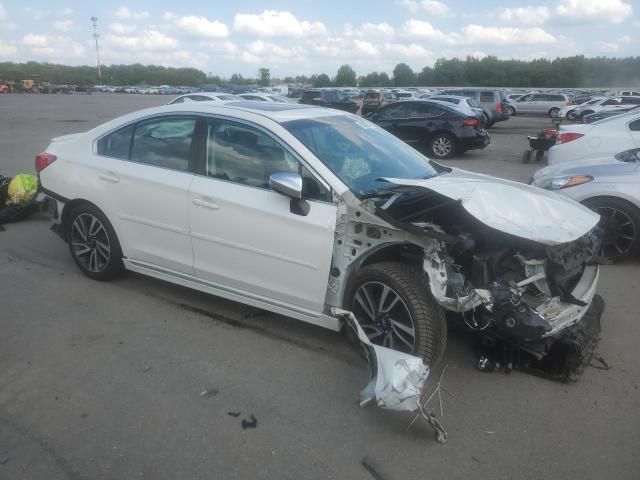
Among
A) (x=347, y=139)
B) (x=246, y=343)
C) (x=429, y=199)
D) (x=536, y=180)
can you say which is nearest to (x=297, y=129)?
(x=347, y=139)

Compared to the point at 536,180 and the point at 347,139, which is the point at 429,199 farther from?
the point at 536,180

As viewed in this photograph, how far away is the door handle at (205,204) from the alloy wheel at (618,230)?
3.89m

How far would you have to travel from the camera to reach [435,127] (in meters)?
14.2

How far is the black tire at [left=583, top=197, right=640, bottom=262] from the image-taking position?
5242mm

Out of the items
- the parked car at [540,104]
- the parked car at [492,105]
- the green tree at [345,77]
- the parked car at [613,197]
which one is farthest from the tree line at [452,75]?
the parked car at [613,197]

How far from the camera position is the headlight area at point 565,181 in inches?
217

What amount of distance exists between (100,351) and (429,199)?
2523 millimetres

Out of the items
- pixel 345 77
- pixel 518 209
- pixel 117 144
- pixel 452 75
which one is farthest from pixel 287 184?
pixel 345 77

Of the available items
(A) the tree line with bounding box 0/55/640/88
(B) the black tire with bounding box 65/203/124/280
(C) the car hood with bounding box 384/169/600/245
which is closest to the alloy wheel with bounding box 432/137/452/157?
(C) the car hood with bounding box 384/169/600/245

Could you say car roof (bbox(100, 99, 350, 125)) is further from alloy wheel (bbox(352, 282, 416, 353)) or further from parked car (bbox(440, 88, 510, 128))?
parked car (bbox(440, 88, 510, 128))

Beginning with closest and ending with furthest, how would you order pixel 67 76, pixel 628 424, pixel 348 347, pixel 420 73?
1. pixel 628 424
2. pixel 348 347
3. pixel 420 73
4. pixel 67 76

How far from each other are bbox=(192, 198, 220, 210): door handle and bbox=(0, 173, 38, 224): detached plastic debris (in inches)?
170

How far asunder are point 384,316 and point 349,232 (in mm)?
591

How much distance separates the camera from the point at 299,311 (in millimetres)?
3602
